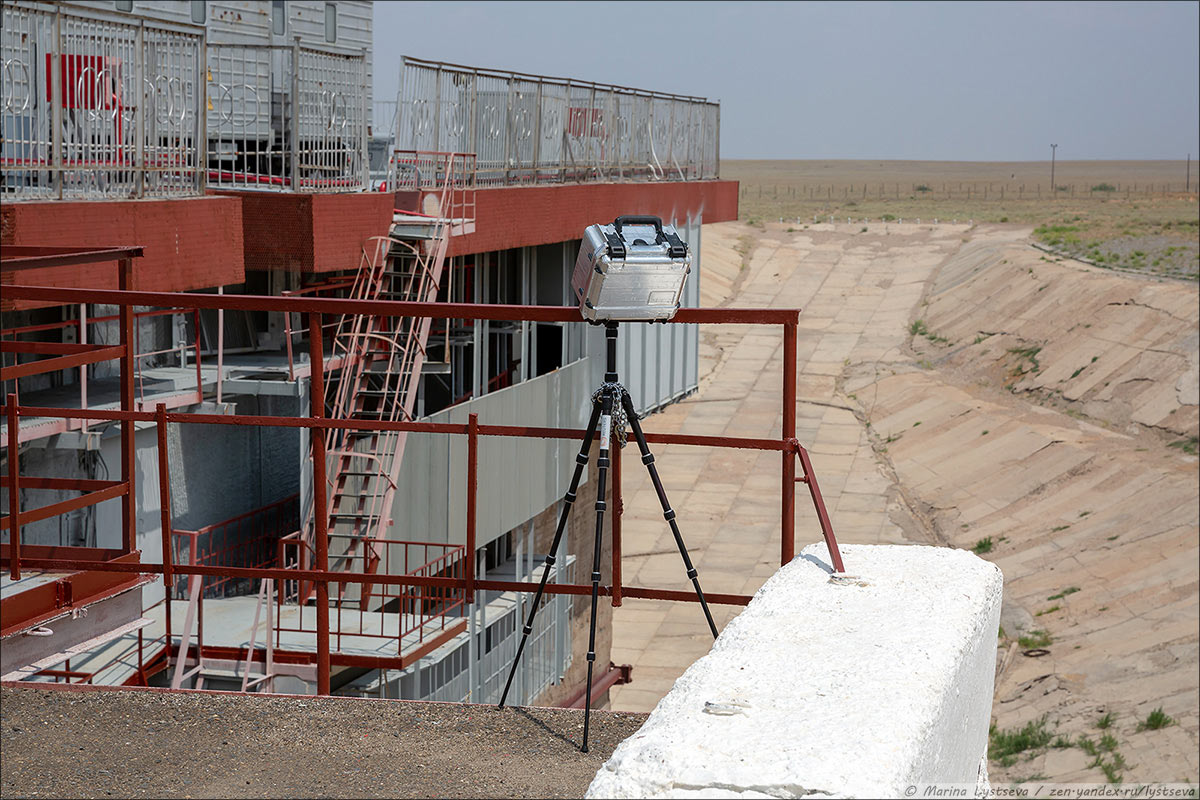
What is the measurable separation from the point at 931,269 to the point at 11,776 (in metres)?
69.7

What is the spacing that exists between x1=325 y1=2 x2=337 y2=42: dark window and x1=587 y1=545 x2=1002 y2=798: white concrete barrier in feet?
73.6

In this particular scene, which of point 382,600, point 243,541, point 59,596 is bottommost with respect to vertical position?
point 382,600

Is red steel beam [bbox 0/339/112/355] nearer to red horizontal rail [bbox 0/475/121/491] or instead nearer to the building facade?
the building facade

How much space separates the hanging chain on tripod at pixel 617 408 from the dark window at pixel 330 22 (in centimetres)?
2143

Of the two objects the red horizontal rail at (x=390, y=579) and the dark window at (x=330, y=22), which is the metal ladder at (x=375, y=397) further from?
the dark window at (x=330, y=22)

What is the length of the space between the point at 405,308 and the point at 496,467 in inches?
433

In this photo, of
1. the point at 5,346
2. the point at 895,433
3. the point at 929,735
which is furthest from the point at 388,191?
the point at 895,433

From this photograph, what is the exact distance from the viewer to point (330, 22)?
82.7ft

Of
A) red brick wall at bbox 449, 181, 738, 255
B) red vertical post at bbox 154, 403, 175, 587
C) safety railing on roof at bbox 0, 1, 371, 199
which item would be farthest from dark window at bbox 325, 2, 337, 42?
red vertical post at bbox 154, 403, 175, 587

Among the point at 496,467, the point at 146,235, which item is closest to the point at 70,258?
the point at 146,235

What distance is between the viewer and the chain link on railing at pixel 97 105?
11.0m

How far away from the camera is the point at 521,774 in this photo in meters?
4.73

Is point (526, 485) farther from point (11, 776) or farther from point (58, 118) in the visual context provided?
point (11, 776)

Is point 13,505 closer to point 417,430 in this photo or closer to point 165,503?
point 165,503
